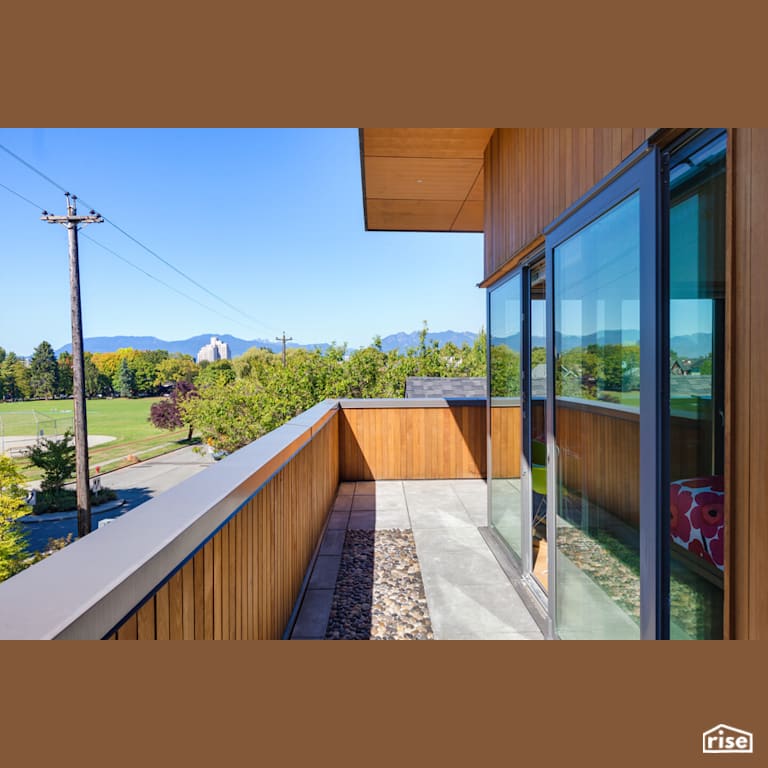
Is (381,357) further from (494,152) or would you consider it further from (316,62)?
(316,62)

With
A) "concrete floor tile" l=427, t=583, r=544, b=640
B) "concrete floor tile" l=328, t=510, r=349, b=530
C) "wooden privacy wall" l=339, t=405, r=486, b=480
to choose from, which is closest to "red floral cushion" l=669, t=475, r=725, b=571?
"concrete floor tile" l=427, t=583, r=544, b=640

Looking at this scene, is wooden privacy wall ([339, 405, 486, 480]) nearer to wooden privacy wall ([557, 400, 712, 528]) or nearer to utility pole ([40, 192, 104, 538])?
wooden privacy wall ([557, 400, 712, 528])

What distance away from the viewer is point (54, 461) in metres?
18.9

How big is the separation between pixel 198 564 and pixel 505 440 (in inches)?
118

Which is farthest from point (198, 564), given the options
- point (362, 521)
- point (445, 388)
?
point (445, 388)

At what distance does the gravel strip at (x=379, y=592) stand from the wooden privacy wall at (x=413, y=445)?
2.15 metres

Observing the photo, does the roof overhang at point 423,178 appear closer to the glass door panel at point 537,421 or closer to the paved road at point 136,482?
the glass door panel at point 537,421

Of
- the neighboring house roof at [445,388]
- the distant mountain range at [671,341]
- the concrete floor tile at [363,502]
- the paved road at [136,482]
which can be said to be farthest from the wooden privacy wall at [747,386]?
the paved road at [136,482]

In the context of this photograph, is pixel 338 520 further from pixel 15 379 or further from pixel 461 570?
pixel 15 379

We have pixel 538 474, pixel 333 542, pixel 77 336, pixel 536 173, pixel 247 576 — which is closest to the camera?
pixel 247 576

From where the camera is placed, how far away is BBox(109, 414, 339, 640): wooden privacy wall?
112cm

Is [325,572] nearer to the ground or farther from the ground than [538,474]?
nearer to the ground

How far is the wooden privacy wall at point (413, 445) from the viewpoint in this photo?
6.53 metres

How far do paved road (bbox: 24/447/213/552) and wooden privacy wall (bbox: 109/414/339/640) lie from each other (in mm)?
13559
